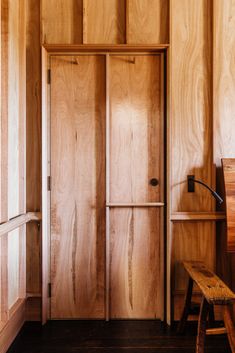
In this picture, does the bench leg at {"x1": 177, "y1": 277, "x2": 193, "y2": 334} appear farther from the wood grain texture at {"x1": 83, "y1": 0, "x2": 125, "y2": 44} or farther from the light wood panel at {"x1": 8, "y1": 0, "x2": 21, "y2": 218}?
the wood grain texture at {"x1": 83, "y1": 0, "x2": 125, "y2": 44}

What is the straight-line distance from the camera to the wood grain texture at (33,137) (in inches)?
99.9

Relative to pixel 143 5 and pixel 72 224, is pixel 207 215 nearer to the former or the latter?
pixel 72 224

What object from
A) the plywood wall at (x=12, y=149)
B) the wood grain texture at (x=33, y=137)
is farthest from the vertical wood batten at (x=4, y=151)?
the wood grain texture at (x=33, y=137)

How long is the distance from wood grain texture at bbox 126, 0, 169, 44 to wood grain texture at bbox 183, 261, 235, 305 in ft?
6.17

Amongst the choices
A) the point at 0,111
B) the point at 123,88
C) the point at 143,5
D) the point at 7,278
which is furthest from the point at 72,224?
the point at 143,5

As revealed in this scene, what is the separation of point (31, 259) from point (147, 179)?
4.03 ft

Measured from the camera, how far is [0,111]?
2.10 m

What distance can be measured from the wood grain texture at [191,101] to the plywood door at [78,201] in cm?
64

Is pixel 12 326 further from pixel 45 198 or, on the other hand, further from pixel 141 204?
pixel 141 204

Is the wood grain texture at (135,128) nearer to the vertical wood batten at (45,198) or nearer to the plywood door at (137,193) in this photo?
the plywood door at (137,193)

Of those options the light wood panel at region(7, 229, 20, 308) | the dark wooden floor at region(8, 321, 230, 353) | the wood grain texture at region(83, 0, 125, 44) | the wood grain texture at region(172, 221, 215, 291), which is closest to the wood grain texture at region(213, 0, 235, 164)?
the wood grain texture at region(172, 221, 215, 291)

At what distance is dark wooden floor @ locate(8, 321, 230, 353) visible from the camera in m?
2.17

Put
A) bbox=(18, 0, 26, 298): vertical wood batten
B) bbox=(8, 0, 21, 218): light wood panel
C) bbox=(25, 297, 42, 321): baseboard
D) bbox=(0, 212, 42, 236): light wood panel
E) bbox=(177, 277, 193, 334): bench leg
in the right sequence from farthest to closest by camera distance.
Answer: bbox=(25, 297, 42, 321): baseboard < bbox=(18, 0, 26, 298): vertical wood batten < bbox=(177, 277, 193, 334): bench leg < bbox=(8, 0, 21, 218): light wood panel < bbox=(0, 212, 42, 236): light wood panel

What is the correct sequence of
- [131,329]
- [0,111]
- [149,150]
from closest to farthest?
1. [0,111]
2. [131,329]
3. [149,150]
